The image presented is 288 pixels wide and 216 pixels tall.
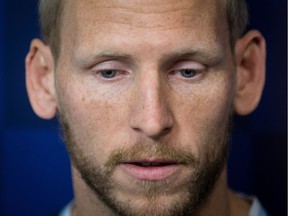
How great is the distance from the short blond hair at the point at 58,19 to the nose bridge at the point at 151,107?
A: 0.87 ft

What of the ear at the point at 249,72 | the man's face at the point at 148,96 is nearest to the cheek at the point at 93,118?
the man's face at the point at 148,96

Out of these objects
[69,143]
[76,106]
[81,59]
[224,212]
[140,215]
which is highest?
[81,59]

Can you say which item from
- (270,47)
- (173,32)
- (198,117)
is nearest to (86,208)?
(198,117)

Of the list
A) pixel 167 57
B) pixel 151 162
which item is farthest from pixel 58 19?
pixel 151 162

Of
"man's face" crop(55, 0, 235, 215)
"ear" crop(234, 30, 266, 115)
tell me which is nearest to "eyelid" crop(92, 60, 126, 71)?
"man's face" crop(55, 0, 235, 215)

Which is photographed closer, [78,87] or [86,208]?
[78,87]

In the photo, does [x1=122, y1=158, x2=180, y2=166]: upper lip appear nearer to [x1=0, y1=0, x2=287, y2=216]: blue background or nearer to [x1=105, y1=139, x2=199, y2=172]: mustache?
[x1=105, y1=139, x2=199, y2=172]: mustache

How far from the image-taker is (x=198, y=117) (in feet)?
3.50

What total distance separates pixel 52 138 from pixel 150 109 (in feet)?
2.09

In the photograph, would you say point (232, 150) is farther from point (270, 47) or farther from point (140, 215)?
point (140, 215)

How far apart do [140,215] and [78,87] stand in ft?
1.03

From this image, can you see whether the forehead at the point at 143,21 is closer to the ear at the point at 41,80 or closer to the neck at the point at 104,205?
the ear at the point at 41,80

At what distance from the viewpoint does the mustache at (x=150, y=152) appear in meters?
1.01

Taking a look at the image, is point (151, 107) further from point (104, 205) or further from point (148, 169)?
point (104, 205)
